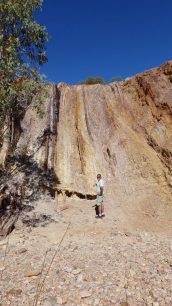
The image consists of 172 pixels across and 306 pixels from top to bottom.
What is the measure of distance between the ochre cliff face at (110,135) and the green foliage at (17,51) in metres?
4.04

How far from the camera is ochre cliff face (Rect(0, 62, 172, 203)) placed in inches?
639

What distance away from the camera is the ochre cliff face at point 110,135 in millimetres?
16219

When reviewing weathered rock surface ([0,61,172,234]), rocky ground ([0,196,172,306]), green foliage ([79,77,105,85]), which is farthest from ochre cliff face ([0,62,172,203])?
green foliage ([79,77,105,85])

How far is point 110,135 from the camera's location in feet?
59.4

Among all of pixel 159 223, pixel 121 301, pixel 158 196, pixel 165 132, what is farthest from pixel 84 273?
pixel 165 132

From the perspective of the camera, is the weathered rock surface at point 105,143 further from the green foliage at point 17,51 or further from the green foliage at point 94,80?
the green foliage at point 94,80

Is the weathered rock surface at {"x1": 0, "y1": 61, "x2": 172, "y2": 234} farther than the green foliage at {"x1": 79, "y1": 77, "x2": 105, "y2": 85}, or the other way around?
the green foliage at {"x1": 79, "y1": 77, "x2": 105, "y2": 85}

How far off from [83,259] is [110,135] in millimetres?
9062

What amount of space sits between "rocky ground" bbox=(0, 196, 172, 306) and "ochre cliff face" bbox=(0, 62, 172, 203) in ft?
5.71

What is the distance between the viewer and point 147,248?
11.3 meters

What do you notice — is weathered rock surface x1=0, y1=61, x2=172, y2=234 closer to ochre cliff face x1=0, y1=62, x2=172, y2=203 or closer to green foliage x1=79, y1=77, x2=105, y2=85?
ochre cliff face x1=0, y1=62, x2=172, y2=203

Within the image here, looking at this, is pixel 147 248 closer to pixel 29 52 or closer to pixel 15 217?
pixel 15 217

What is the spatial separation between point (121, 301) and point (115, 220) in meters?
6.39

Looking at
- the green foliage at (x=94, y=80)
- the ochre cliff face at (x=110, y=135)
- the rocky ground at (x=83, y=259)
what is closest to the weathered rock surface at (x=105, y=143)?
the ochre cliff face at (x=110, y=135)
